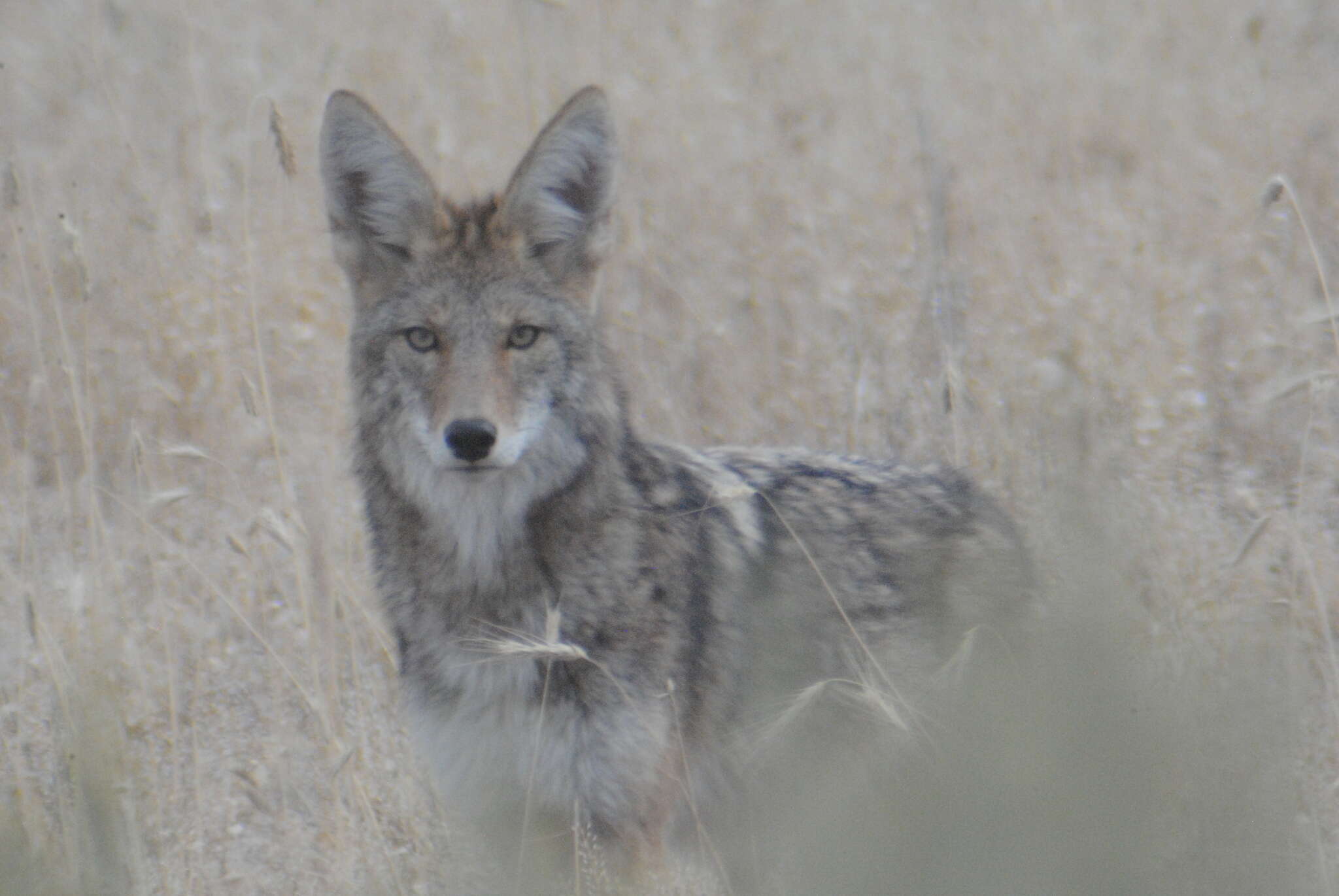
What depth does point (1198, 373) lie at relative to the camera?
246 inches

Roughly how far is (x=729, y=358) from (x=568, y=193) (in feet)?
9.26

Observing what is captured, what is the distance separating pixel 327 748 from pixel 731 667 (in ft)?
4.45

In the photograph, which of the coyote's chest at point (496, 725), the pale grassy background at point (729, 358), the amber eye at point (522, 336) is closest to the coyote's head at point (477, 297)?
the amber eye at point (522, 336)

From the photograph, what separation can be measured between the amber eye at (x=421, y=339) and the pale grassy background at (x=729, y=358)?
500mm

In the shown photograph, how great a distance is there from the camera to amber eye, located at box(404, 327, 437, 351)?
3.60 m

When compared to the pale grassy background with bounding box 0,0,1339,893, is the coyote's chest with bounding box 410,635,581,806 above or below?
below

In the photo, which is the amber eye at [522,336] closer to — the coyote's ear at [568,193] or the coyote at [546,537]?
the coyote at [546,537]

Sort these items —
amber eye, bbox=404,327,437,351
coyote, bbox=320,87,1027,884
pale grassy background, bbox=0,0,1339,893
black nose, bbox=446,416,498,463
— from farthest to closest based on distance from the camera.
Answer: amber eye, bbox=404,327,437,351, coyote, bbox=320,87,1027,884, black nose, bbox=446,416,498,463, pale grassy background, bbox=0,0,1339,893

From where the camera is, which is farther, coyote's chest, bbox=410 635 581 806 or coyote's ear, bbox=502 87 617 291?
coyote's ear, bbox=502 87 617 291

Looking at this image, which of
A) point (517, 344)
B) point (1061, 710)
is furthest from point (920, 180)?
point (1061, 710)

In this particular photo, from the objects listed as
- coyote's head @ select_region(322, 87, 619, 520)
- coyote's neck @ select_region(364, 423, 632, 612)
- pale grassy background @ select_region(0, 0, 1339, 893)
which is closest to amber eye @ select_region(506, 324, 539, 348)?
coyote's head @ select_region(322, 87, 619, 520)

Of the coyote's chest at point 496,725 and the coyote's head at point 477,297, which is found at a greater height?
the coyote's head at point 477,297

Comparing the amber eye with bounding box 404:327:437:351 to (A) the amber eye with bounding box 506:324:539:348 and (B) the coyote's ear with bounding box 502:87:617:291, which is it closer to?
(A) the amber eye with bounding box 506:324:539:348

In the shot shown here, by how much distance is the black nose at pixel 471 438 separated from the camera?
3.30 meters
